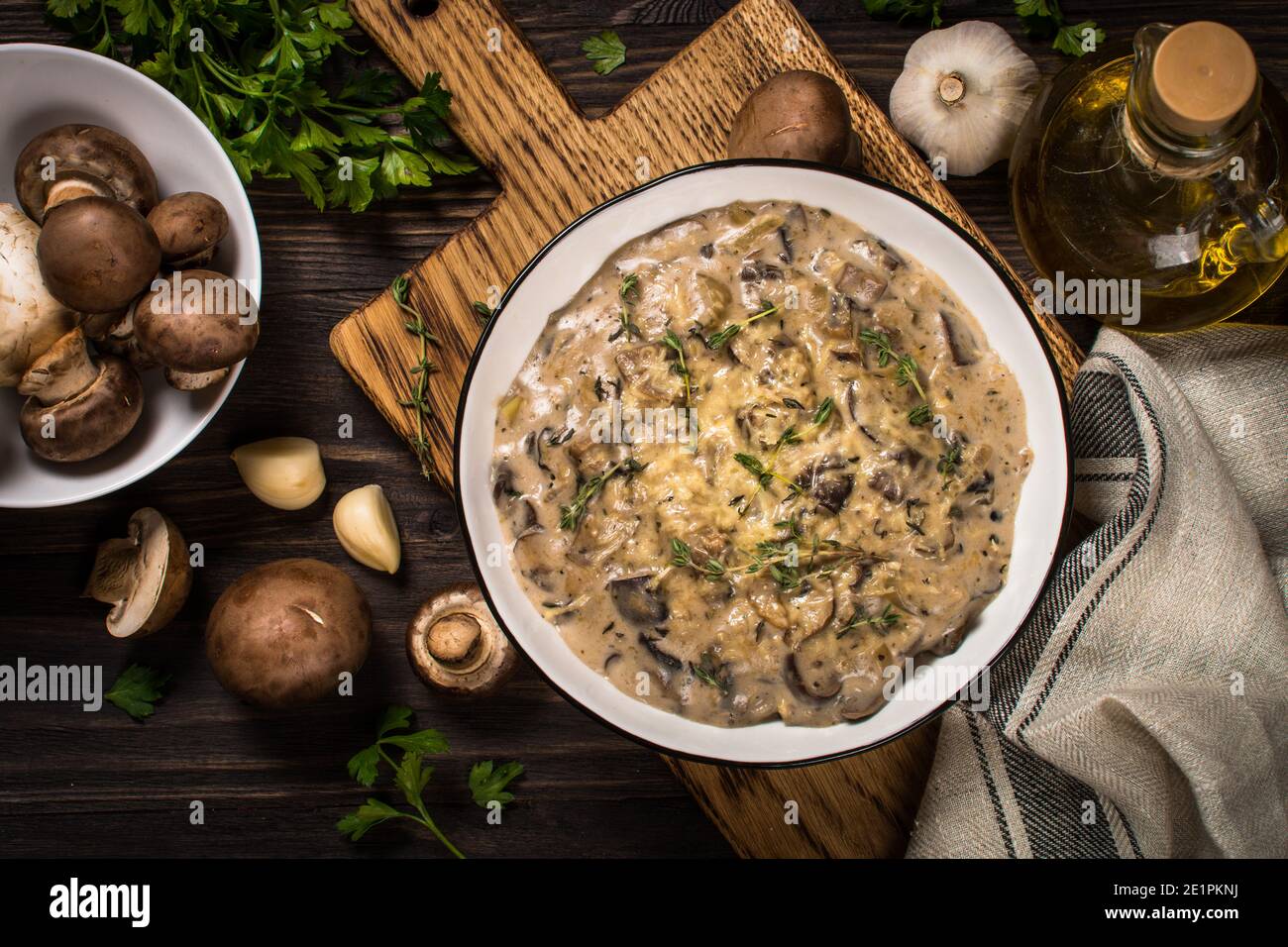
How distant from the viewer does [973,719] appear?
9.10 feet

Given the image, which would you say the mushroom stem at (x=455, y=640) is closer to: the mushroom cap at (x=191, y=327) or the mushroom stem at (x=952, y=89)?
the mushroom cap at (x=191, y=327)

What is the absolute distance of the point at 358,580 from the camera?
308 centimetres

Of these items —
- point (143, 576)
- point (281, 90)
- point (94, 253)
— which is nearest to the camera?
point (94, 253)

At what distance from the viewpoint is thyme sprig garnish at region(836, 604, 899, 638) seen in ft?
7.79

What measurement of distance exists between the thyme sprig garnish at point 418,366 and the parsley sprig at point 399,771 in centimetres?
80

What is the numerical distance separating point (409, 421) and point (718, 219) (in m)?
1.04

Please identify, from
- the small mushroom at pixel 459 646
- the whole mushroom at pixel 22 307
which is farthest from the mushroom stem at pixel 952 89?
the whole mushroom at pixel 22 307

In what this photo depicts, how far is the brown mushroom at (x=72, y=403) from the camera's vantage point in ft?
8.46

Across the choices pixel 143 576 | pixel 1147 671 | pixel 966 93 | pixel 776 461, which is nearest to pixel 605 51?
pixel 966 93

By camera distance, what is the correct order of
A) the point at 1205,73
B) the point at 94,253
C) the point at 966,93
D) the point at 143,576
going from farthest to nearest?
the point at 143,576 → the point at 966,93 → the point at 94,253 → the point at 1205,73

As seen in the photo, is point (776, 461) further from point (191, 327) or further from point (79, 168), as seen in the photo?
point (79, 168)

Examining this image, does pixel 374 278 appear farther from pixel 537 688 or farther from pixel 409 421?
pixel 537 688

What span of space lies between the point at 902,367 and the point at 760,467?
16.2 inches

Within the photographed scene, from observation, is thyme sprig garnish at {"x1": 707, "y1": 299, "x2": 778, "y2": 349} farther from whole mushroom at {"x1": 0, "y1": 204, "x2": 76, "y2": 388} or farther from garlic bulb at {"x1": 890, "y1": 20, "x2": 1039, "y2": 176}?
whole mushroom at {"x1": 0, "y1": 204, "x2": 76, "y2": 388}
